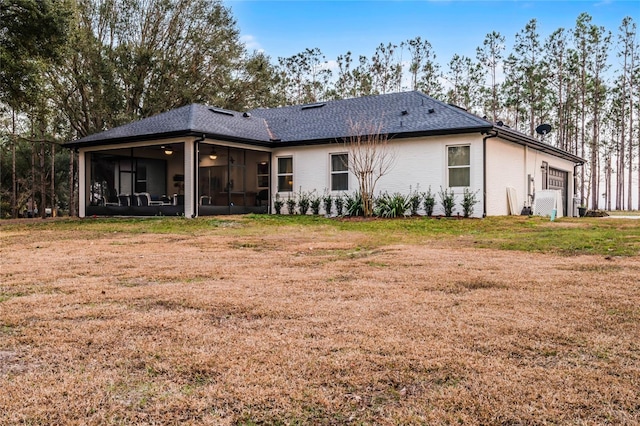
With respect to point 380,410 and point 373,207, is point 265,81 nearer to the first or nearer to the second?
point 373,207

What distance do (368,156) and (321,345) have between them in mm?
13065

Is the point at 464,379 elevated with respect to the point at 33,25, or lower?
lower

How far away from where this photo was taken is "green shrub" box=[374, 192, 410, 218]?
1496 cm

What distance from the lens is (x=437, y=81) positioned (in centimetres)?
3459

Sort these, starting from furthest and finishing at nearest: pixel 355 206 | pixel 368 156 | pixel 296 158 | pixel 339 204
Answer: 1. pixel 296 158
2. pixel 339 204
3. pixel 368 156
4. pixel 355 206

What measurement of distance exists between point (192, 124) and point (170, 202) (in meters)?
4.13

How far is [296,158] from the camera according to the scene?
57.6ft

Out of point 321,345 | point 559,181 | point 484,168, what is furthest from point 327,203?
point 321,345

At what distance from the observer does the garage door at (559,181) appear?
19.6 meters

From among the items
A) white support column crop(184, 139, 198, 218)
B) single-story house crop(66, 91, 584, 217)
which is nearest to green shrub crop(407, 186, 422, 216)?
single-story house crop(66, 91, 584, 217)

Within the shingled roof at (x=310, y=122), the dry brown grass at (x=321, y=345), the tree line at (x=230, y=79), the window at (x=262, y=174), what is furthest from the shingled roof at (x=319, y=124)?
the dry brown grass at (x=321, y=345)

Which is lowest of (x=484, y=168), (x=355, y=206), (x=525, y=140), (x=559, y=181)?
(x=355, y=206)

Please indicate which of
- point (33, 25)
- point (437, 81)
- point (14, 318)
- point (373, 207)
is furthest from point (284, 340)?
point (437, 81)

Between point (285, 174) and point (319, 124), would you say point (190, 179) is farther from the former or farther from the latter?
point (319, 124)
